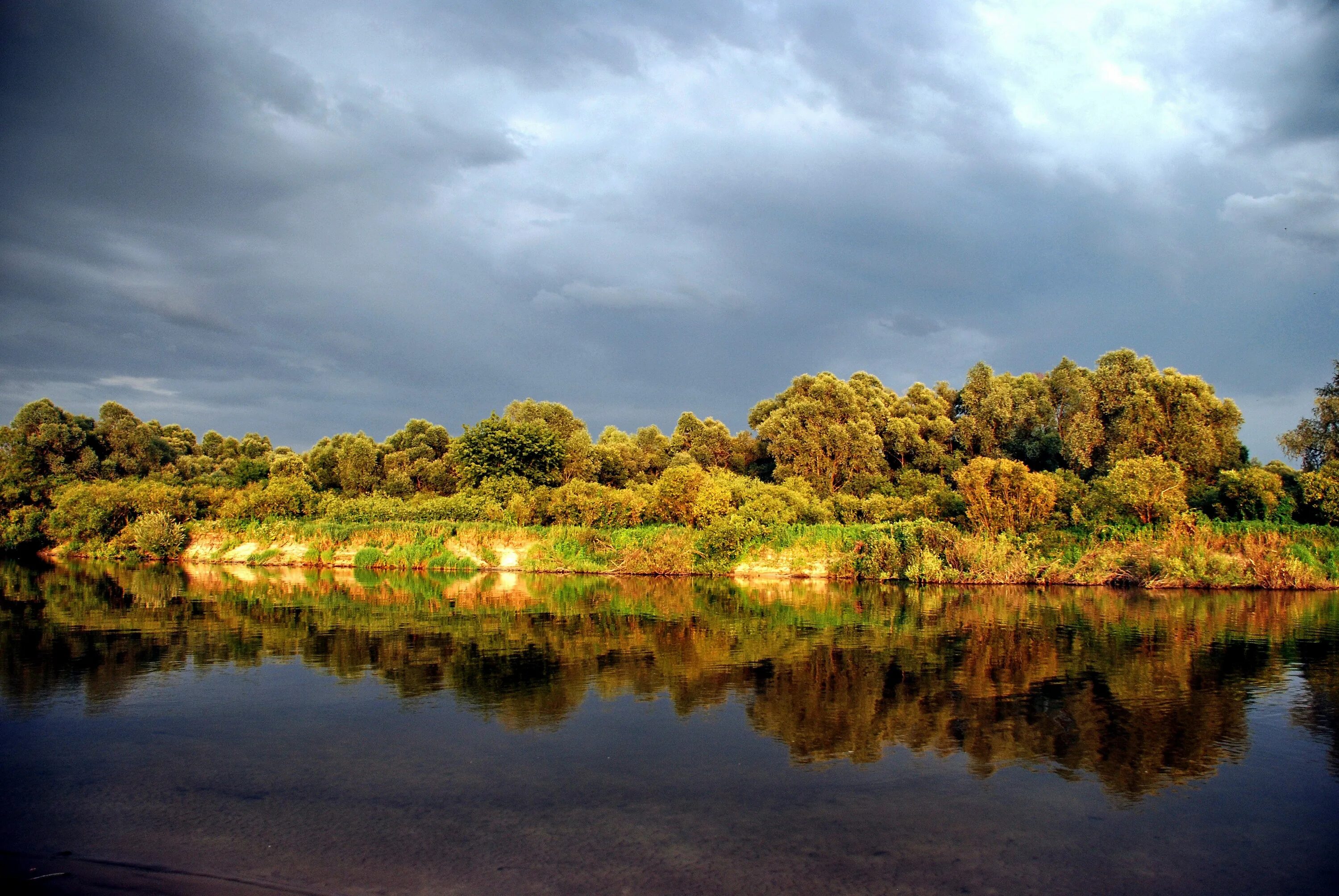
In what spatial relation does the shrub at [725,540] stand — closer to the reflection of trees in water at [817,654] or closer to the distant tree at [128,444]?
the reflection of trees in water at [817,654]

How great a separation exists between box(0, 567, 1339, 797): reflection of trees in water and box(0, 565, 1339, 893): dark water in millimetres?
93

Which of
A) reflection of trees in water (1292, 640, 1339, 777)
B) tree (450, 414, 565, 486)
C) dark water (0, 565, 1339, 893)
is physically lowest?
dark water (0, 565, 1339, 893)

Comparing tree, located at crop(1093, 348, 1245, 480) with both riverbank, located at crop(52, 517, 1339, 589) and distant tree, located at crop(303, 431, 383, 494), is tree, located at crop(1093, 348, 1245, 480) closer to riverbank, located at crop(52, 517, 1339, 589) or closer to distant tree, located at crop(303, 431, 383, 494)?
riverbank, located at crop(52, 517, 1339, 589)

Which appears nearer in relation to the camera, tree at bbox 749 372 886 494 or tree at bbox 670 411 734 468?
tree at bbox 749 372 886 494

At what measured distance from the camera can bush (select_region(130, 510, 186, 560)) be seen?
39969mm

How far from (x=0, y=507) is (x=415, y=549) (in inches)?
1238

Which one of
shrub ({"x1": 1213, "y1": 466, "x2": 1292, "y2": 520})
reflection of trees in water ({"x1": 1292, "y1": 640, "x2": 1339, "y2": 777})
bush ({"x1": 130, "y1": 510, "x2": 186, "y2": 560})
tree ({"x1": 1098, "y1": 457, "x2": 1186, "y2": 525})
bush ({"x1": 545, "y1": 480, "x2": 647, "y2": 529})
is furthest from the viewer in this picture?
bush ({"x1": 130, "y1": 510, "x2": 186, "y2": 560})

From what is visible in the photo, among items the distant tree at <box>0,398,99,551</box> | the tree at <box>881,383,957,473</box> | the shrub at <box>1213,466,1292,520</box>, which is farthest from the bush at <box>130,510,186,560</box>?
the shrub at <box>1213,466,1292,520</box>

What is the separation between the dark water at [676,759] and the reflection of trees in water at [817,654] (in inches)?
3.7

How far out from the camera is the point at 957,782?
26.8 feet

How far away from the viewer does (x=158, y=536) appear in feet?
131

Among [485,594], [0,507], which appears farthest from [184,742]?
[0,507]

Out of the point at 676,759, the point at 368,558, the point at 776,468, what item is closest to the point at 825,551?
the point at 776,468

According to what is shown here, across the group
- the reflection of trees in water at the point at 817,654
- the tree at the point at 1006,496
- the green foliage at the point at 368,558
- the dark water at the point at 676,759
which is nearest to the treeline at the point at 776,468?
the tree at the point at 1006,496
